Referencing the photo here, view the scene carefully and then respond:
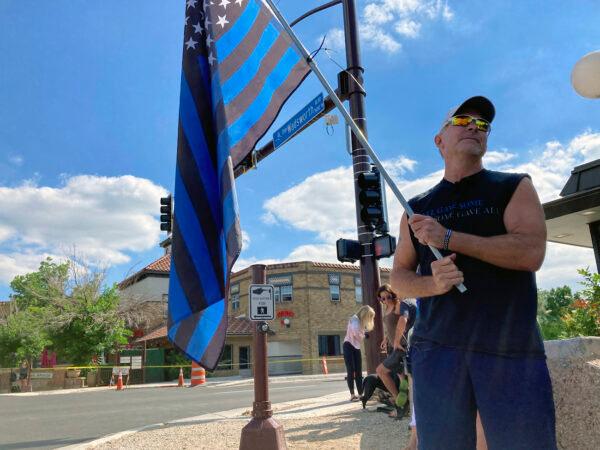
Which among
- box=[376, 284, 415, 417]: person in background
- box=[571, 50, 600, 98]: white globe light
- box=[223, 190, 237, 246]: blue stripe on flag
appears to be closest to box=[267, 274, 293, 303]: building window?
box=[376, 284, 415, 417]: person in background

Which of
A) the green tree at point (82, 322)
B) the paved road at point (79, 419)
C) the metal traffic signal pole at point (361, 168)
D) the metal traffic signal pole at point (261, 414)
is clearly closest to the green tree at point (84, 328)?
the green tree at point (82, 322)

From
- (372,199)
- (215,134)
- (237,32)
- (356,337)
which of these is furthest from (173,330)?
(356,337)

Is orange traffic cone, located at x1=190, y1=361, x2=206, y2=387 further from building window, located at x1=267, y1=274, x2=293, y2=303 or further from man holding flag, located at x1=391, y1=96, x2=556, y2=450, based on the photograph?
man holding flag, located at x1=391, y1=96, x2=556, y2=450

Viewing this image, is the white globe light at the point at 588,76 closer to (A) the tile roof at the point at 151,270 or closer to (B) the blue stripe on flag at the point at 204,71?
(B) the blue stripe on flag at the point at 204,71

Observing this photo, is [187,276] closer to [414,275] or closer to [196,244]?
[196,244]

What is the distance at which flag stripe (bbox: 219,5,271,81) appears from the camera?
4035 mm

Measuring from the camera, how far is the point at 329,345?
111 feet

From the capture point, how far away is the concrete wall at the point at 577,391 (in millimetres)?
2863

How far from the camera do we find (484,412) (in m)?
1.87

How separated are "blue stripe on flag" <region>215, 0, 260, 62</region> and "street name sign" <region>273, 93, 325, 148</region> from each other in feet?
14.8

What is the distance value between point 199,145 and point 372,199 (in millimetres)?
4452

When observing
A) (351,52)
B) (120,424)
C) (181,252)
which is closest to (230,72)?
(181,252)

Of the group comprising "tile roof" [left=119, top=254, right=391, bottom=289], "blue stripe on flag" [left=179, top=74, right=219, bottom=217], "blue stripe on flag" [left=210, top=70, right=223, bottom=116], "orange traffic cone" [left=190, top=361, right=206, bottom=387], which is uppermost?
"tile roof" [left=119, top=254, right=391, bottom=289]

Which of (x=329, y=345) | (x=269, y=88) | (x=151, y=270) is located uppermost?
(x=151, y=270)
